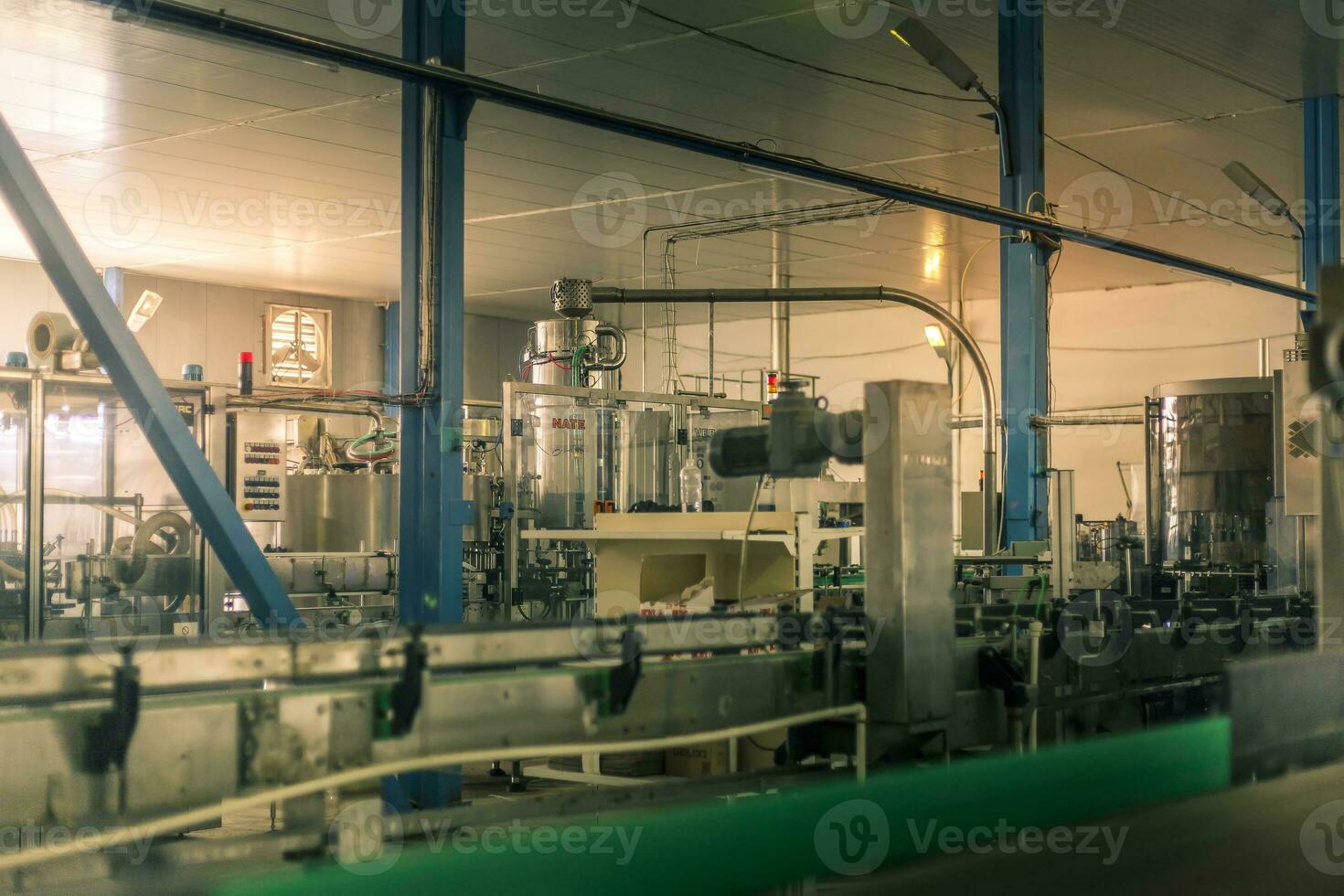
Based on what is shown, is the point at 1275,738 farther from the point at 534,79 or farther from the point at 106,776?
the point at 534,79

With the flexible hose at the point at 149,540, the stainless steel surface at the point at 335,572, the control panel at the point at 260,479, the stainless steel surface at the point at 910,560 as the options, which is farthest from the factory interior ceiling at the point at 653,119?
the stainless steel surface at the point at 910,560

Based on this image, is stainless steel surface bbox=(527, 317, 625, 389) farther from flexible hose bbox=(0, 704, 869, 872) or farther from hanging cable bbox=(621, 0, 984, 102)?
flexible hose bbox=(0, 704, 869, 872)

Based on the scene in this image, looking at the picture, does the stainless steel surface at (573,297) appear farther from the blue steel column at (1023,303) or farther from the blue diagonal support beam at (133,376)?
the blue diagonal support beam at (133,376)

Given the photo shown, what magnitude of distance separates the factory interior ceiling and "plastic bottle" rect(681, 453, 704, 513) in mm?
2459

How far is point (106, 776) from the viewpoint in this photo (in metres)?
2.23

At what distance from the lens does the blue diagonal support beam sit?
4988 mm

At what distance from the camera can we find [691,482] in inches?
436

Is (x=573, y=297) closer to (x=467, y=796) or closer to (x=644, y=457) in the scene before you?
(x=644, y=457)

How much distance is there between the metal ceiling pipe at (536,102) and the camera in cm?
425

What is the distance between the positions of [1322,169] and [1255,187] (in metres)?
1.79

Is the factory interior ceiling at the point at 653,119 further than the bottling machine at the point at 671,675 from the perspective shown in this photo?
Yes

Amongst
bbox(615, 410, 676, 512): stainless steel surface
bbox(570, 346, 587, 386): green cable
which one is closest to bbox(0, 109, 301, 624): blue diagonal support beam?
bbox(615, 410, 676, 512): stainless steel surface

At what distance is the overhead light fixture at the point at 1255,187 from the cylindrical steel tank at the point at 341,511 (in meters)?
7.42

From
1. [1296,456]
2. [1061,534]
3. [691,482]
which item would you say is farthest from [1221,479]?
[1296,456]
